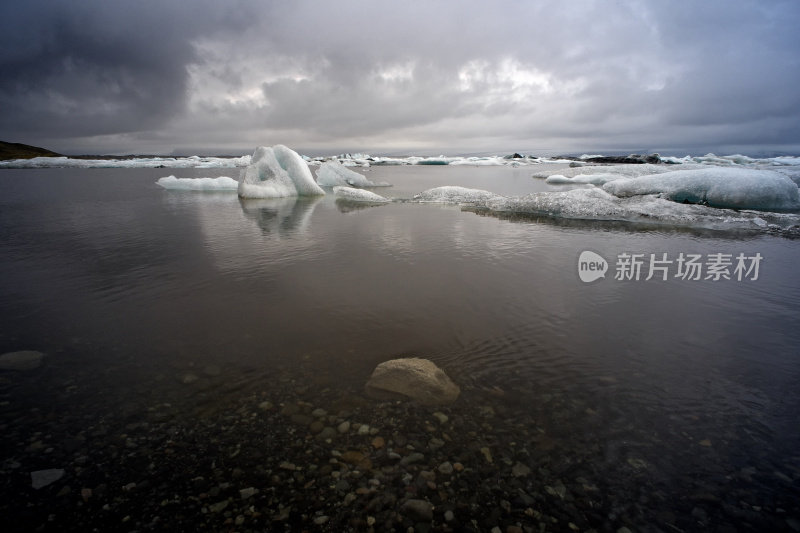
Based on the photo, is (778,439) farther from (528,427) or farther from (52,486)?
(52,486)

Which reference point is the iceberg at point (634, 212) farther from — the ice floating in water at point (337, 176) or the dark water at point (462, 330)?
the ice floating in water at point (337, 176)

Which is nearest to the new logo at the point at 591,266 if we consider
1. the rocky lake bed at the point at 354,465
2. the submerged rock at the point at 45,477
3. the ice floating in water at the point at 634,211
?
the rocky lake bed at the point at 354,465

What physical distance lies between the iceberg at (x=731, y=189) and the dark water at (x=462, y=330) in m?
7.45

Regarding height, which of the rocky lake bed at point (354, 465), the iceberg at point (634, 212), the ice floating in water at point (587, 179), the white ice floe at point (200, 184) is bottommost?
the rocky lake bed at point (354, 465)

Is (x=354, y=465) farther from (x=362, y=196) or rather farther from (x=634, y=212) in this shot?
(x=362, y=196)

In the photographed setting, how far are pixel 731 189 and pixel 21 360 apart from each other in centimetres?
2007

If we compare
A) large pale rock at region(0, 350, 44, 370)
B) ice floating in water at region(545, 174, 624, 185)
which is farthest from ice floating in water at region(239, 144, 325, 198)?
ice floating in water at region(545, 174, 624, 185)

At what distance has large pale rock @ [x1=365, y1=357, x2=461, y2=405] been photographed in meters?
3.13

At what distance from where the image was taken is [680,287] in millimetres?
5805

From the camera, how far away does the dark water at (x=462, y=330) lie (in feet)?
9.64

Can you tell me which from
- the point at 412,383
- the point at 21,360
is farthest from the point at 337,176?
the point at 412,383

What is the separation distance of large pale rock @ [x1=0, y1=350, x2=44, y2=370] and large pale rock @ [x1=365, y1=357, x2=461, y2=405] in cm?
328

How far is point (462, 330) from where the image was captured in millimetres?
4328

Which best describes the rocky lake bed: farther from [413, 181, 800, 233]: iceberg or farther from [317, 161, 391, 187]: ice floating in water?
[317, 161, 391, 187]: ice floating in water
